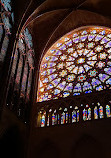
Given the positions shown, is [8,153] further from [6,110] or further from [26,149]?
[6,110]

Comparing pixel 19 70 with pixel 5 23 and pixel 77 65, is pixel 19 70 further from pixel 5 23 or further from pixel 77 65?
pixel 77 65

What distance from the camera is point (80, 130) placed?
32.5 feet

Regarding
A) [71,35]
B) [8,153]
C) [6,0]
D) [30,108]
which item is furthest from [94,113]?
[6,0]

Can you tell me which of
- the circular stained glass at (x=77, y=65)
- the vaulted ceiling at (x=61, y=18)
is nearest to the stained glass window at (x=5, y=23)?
the vaulted ceiling at (x=61, y=18)

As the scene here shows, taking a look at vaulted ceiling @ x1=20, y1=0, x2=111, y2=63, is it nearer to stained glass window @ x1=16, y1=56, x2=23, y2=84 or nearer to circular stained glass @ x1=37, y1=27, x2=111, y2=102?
circular stained glass @ x1=37, y1=27, x2=111, y2=102

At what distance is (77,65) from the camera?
41.0 ft

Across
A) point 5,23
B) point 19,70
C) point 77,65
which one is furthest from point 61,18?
point 19,70

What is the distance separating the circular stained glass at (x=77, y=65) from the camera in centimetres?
1145

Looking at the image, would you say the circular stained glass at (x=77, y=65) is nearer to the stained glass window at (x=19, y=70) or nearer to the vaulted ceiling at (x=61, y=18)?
the vaulted ceiling at (x=61, y=18)

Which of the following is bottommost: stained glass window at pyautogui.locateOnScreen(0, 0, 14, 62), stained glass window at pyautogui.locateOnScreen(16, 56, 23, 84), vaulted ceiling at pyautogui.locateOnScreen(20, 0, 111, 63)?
stained glass window at pyautogui.locateOnScreen(16, 56, 23, 84)

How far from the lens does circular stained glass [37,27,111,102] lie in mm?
11445

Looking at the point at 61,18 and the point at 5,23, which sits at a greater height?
the point at 61,18

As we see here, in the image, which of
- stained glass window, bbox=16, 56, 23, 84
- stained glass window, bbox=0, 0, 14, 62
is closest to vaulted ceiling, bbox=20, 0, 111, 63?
stained glass window, bbox=0, 0, 14, 62

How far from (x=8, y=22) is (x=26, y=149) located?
586cm
